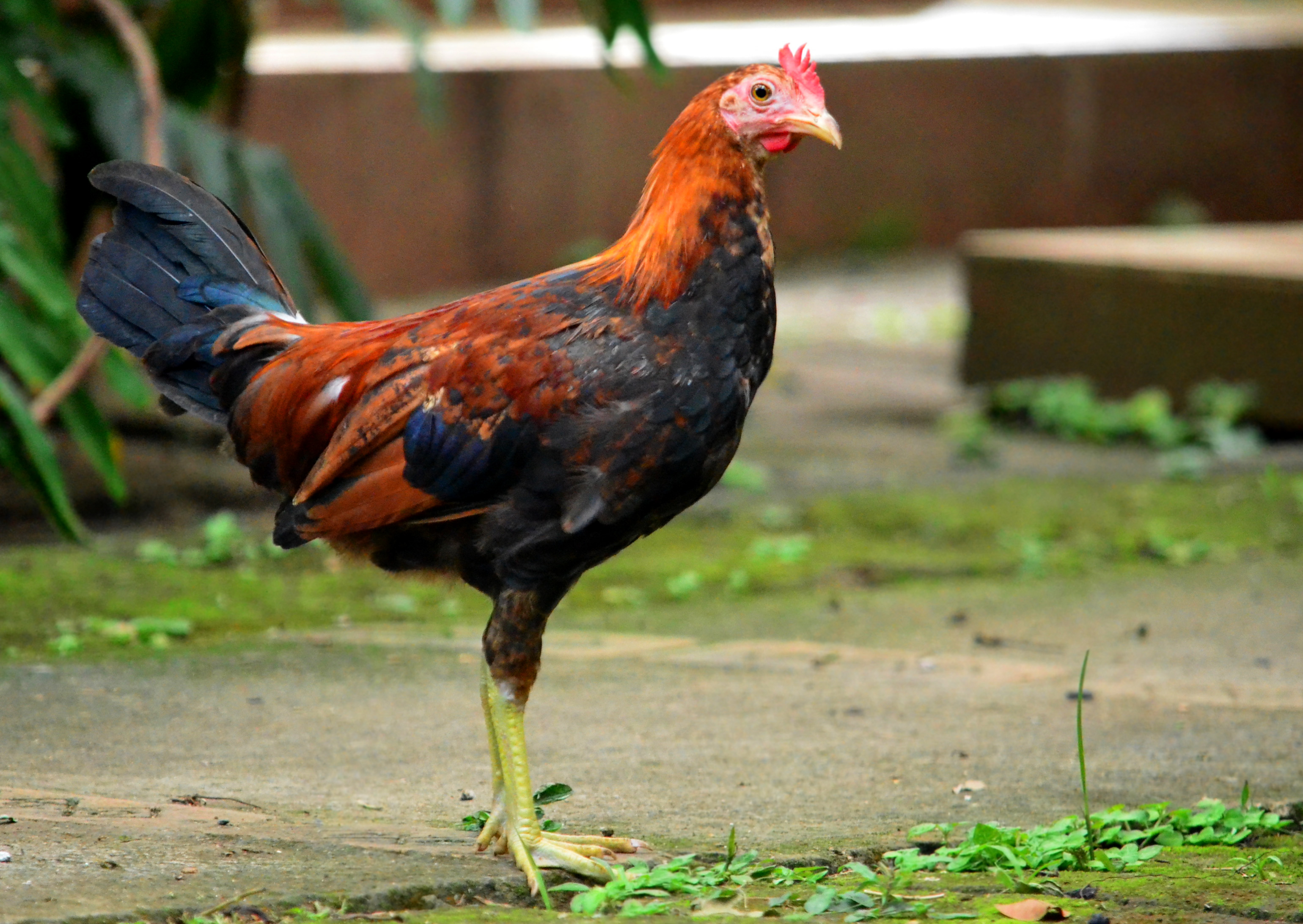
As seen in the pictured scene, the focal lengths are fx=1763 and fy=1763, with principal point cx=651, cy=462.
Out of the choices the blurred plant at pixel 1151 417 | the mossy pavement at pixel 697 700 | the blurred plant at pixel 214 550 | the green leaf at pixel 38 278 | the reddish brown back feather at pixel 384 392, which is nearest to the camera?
the mossy pavement at pixel 697 700

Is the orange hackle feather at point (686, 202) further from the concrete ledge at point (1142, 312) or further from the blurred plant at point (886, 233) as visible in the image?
the blurred plant at point (886, 233)

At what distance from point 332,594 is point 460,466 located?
2686 mm

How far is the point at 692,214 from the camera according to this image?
12.0 ft

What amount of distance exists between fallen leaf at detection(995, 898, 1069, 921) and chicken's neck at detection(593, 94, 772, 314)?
135cm

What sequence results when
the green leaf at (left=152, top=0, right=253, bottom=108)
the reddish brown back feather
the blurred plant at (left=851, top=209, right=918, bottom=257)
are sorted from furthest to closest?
the blurred plant at (left=851, top=209, right=918, bottom=257) < the green leaf at (left=152, top=0, right=253, bottom=108) < the reddish brown back feather

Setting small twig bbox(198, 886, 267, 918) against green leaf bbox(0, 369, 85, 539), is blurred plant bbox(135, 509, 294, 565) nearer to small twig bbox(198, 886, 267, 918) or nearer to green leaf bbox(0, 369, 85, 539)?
green leaf bbox(0, 369, 85, 539)

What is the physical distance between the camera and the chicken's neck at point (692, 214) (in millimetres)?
3625

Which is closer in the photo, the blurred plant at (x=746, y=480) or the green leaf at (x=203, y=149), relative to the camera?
the green leaf at (x=203, y=149)

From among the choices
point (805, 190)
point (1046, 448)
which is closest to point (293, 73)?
point (805, 190)

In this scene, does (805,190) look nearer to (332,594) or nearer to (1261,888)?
(332,594)

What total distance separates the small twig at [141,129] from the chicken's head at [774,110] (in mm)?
2674

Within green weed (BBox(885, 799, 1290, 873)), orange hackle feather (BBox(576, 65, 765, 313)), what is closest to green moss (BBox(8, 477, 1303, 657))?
orange hackle feather (BBox(576, 65, 765, 313))

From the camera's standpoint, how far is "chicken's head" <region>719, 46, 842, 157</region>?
11.9 feet

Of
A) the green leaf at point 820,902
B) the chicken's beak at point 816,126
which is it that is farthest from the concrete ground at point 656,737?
the chicken's beak at point 816,126
